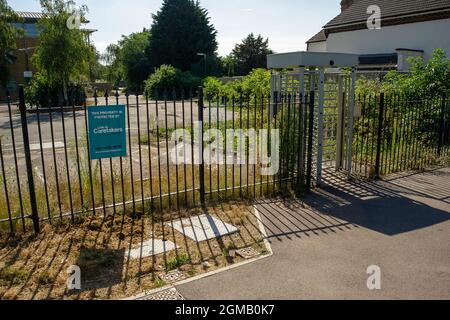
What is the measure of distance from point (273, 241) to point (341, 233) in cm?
106

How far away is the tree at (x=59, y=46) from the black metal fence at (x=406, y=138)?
63.7 ft

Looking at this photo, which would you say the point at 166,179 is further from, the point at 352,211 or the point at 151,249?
the point at 352,211

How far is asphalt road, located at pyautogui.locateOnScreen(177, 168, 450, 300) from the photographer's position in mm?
3904

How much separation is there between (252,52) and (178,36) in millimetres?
11111

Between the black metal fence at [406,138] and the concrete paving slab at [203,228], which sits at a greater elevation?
the black metal fence at [406,138]

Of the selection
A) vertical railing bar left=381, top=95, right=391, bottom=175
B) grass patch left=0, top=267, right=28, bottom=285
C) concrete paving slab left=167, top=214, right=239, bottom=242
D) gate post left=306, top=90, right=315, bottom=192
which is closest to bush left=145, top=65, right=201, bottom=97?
vertical railing bar left=381, top=95, right=391, bottom=175

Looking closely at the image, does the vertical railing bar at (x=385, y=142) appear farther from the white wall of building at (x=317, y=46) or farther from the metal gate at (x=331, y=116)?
the white wall of building at (x=317, y=46)

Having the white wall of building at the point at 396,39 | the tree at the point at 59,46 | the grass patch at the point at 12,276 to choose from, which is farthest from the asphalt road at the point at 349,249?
the tree at the point at 59,46

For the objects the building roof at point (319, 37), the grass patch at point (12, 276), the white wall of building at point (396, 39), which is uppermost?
the building roof at point (319, 37)

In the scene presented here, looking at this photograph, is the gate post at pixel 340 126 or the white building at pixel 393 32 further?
the white building at pixel 393 32

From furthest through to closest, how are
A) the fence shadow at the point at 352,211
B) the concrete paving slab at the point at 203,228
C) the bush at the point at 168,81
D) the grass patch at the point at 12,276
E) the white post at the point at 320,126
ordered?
the bush at the point at 168,81, the white post at the point at 320,126, the fence shadow at the point at 352,211, the concrete paving slab at the point at 203,228, the grass patch at the point at 12,276

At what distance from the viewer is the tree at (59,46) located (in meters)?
23.8

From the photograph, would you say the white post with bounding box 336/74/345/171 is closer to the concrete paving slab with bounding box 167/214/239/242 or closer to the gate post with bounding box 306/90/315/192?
the gate post with bounding box 306/90/315/192
